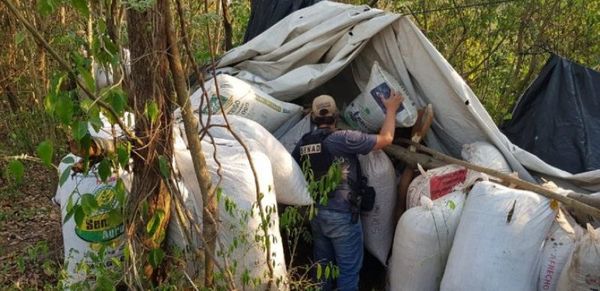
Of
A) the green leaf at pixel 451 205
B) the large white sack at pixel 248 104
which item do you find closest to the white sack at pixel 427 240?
the green leaf at pixel 451 205

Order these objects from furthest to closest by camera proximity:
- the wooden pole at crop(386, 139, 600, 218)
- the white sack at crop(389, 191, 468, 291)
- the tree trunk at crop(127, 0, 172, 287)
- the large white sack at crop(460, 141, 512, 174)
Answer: the large white sack at crop(460, 141, 512, 174), the white sack at crop(389, 191, 468, 291), the wooden pole at crop(386, 139, 600, 218), the tree trunk at crop(127, 0, 172, 287)

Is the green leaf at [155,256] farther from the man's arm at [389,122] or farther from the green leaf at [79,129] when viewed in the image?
the man's arm at [389,122]

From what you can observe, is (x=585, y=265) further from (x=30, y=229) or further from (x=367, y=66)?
(x=30, y=229)

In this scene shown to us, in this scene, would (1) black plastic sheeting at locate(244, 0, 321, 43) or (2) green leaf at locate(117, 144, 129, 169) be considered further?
(1) black plastic sheeting at locate(244, 0, 321, 43)

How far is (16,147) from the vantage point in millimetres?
4543

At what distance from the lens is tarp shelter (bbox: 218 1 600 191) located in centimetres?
311

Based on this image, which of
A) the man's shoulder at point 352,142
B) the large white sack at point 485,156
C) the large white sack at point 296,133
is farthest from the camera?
the large white sack at point 296,133

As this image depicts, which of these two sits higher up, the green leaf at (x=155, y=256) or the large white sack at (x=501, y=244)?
the green leaf at (x=155, y=256)

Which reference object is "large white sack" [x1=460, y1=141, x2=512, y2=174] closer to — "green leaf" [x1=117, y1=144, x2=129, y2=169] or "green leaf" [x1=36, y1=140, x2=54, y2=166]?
"green leaf" [x1=117, y1=144, x2=129, y2=169]

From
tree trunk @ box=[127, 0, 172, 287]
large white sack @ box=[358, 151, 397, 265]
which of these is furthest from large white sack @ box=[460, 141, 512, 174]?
tree trunk @ box=[127, 0, 172, 287]

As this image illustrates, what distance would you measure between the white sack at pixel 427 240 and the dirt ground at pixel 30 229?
62.1 inches

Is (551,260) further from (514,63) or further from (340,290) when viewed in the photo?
(514,63)

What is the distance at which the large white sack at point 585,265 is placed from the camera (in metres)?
2.19

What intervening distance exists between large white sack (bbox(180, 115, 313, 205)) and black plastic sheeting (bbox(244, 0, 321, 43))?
167cm
